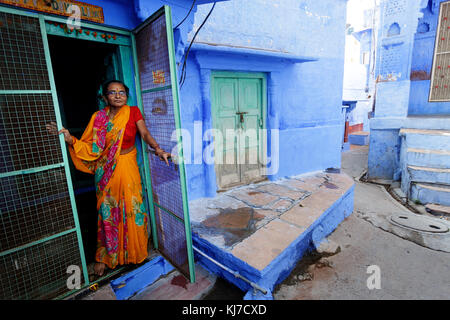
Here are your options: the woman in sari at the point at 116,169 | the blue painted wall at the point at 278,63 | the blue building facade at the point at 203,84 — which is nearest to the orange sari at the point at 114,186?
the woman in sari at the point at 116,169

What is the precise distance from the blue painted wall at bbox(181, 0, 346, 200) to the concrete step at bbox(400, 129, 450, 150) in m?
1.77

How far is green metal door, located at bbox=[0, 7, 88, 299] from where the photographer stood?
1966 mm

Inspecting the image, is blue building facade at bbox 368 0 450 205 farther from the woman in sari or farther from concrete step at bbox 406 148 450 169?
the woman in sari

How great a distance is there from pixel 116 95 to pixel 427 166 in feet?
22.6

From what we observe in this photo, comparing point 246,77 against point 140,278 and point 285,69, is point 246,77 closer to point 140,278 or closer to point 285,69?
point 285,69

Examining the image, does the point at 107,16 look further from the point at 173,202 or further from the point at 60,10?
the point at 173,202

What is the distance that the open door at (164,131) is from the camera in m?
2.28

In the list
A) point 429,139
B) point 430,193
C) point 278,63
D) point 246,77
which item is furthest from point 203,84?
point 429,139

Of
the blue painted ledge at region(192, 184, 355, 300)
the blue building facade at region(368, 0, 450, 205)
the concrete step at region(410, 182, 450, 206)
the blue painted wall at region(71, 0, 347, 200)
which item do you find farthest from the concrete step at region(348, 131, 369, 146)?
the blue painted ledge at region(192, 184, 355, 300)

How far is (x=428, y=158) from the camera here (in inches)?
223

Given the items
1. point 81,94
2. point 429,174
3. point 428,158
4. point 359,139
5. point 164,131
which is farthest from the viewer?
point 359,139
